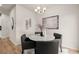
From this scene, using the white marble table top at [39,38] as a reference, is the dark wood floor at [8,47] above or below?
below

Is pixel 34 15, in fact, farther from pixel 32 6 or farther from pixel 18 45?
pixel 18 45

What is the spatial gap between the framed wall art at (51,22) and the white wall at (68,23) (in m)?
0.06

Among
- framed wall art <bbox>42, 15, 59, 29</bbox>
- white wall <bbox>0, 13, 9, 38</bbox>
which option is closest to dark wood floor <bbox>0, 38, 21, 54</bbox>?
white wall <bbox>0, 13, 9, 38</bbox>

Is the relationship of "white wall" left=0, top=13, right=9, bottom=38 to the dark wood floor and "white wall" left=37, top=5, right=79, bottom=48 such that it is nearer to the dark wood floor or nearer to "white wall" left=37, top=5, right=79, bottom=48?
the dark wood floor

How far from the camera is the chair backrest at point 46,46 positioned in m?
1.58

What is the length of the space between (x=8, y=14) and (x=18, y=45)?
1.64 feet

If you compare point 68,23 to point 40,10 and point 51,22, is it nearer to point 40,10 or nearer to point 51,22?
point 51,22

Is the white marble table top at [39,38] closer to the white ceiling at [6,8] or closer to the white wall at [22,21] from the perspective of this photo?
the white wall at [22,21]

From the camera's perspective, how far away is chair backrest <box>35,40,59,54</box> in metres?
1.58

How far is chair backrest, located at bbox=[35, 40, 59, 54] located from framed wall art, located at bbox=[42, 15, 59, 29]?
0.76 feet

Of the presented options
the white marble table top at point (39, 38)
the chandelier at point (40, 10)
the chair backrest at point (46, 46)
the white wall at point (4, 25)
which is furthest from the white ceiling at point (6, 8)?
the chair backrest at point (46, 46)

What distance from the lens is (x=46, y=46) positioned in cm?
162
